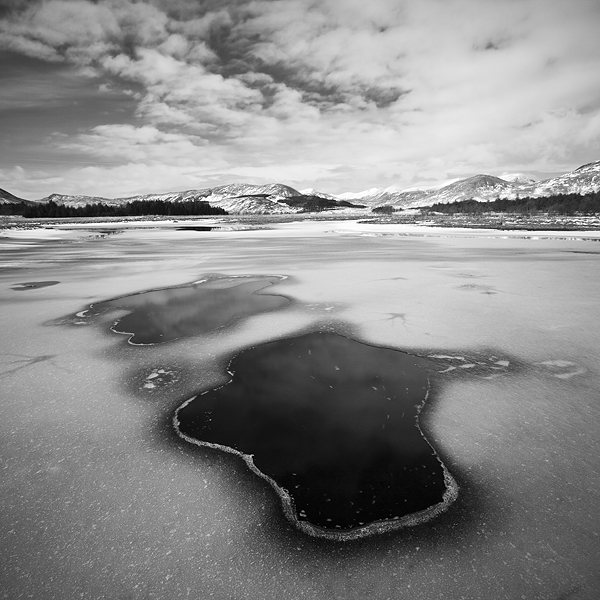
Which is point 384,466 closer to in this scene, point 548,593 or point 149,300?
point 548,593

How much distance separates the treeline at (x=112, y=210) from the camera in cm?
11069

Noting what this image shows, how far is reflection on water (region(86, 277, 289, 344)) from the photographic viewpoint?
705 centimetres

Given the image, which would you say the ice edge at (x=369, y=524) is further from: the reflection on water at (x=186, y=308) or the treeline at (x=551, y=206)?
the treeline at (x=551, y=206)

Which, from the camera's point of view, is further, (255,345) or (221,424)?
(255,345)

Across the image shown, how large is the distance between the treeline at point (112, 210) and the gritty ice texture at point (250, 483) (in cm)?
12649

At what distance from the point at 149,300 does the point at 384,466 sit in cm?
770

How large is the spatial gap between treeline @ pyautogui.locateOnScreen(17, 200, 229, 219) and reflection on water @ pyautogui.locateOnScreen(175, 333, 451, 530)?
12747 centimetres

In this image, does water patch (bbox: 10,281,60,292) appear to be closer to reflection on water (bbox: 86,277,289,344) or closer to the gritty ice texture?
reflection on water (bbox: 86,277,289,344)

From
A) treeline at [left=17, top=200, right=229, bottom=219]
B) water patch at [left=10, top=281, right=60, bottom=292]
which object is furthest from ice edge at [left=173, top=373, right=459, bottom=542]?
treeline at [left=17, top=200, right=229, bottom=219]

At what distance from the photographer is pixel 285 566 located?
241 cm

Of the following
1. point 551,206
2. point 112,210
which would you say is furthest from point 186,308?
point 112,210

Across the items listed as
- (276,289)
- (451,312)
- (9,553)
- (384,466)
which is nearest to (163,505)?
(9,553)

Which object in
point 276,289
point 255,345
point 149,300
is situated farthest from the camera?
point 276,289

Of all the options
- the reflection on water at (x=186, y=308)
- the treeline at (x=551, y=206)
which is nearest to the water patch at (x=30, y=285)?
the reflection on water at (x=186, y=308)
